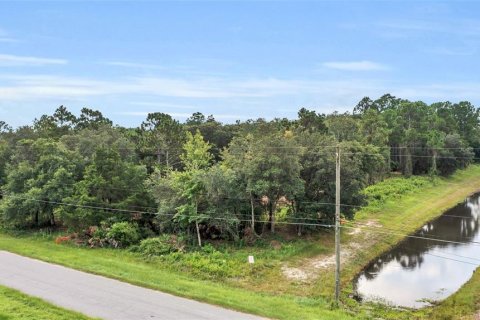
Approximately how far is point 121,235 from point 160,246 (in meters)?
3.35

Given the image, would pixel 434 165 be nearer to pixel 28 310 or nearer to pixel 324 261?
pixel 324 261

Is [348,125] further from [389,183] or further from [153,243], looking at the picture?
[153,243]

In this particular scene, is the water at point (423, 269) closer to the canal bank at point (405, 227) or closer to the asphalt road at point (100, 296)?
the canal bank at point (405, 227)

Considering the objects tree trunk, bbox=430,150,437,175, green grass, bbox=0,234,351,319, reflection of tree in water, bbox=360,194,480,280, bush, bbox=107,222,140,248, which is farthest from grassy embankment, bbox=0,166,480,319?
tree trunk, bbox=430,150,437,175

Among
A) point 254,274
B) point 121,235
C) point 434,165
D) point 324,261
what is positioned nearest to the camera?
point 254,274

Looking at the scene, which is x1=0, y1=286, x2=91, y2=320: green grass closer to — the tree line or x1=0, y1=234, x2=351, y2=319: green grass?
x1=0, y1=234, x2=351, y2=319: green grass

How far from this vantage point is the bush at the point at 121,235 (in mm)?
30047

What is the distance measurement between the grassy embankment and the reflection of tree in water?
862mm

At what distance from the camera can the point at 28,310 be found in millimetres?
17547

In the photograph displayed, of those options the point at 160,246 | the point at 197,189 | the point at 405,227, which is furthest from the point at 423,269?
the point at 160,246

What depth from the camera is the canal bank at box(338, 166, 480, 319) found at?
2175 cm

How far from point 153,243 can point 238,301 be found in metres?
11.1

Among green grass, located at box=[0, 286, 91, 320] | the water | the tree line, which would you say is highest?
the tree line

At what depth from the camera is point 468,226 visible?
41562mm
